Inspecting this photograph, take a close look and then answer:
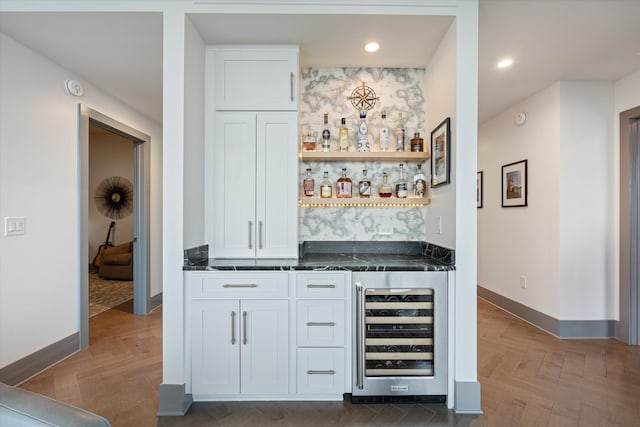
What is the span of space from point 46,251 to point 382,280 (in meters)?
2.66

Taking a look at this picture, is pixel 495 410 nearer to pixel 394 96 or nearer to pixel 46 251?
pixel 394 96

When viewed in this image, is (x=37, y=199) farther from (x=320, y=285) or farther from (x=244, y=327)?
(x=320, y=285)

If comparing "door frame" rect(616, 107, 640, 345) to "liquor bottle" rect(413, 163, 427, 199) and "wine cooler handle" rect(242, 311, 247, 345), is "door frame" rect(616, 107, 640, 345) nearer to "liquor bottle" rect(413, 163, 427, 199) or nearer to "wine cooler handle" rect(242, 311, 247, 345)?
"liquor bottle" rect(413, 163, 427, 199)

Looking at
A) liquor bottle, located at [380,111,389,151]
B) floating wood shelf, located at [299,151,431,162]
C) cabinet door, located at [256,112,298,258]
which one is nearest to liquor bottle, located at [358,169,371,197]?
floating wood shelf, located at [299,151,431,162]

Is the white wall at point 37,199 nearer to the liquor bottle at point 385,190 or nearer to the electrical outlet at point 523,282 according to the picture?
Result: the liquor bottle at point 385,190

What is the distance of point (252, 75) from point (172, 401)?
2225 mm

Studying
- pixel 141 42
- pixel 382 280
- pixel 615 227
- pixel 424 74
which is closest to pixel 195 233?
pixel 382 280

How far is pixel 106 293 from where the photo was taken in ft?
16.1

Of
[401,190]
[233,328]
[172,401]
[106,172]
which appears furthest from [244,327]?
[106,172]

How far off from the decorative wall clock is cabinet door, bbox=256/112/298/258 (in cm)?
537

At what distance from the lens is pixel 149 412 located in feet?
Answer: 6.63

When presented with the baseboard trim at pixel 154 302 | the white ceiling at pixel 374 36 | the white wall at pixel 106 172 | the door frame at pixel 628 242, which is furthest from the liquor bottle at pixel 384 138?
the white wall at pixel 106 172

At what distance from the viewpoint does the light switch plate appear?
7.59 feet

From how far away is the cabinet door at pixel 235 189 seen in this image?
2389 mm
